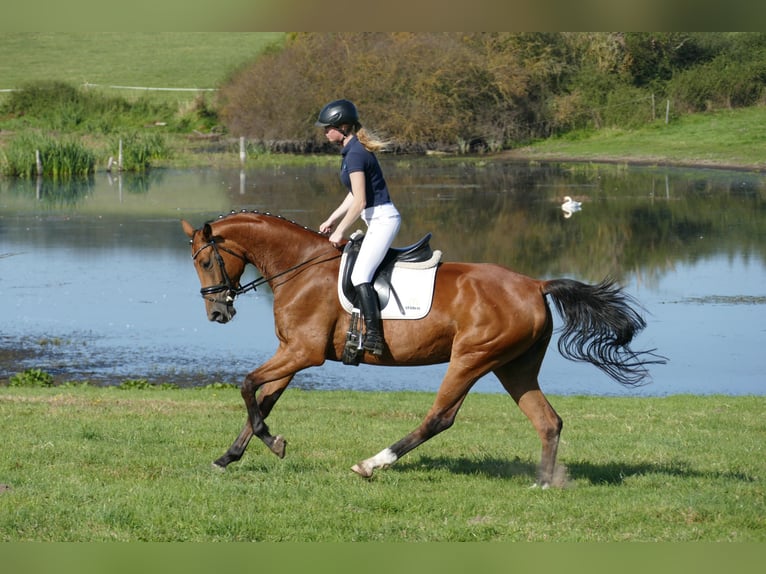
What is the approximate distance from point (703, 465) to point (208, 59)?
8712 centimetres

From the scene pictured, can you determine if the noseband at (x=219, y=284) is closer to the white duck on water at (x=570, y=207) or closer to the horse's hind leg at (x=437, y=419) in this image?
the horse's hind leg at (x=437, y=419)

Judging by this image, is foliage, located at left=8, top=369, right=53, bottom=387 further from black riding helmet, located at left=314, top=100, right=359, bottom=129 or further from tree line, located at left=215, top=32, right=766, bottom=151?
tree line, located at left=215, top=32, right=766, bottom=151

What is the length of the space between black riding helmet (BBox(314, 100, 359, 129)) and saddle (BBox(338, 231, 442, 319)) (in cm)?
93

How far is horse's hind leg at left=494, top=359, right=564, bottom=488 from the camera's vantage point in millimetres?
8625

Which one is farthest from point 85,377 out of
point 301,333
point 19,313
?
point 301,333

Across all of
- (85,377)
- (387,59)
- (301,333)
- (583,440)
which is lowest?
(85,377)

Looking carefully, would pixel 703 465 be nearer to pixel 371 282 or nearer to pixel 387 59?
pixel 371 282

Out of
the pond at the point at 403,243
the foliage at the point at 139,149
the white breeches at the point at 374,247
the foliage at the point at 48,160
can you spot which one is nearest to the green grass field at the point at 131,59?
the foliage at the point at 139,149

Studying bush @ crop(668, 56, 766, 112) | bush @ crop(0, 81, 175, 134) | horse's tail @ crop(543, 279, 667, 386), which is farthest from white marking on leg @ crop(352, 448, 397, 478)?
bush @ crop(0, 81, 175, 134)

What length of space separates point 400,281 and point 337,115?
4.55 feet

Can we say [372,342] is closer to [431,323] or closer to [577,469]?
[431,323]

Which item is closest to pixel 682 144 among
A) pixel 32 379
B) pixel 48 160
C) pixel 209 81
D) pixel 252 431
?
pixel 48 160

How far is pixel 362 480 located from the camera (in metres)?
8.40

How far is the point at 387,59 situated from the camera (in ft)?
204
